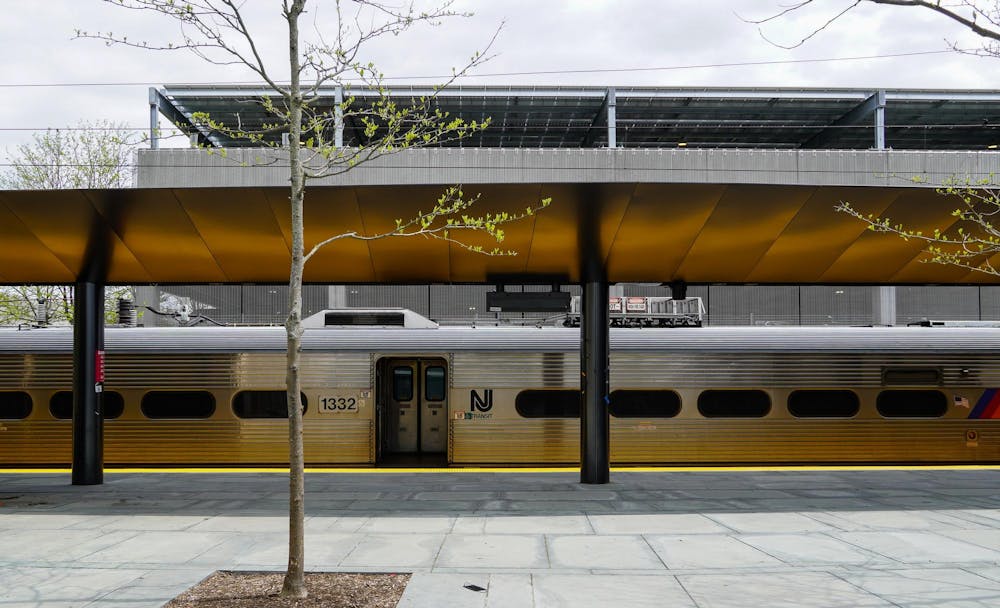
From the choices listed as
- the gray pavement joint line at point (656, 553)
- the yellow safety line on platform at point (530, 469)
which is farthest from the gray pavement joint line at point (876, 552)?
the yellow safety line on platform at point (530, 469)

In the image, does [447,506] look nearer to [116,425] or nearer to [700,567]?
[700,567]

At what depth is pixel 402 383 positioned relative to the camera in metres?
14.2

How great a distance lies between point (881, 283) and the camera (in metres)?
12.2

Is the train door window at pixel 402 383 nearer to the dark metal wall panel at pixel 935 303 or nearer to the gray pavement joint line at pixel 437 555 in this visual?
the gray pavement joint line at pixel 437 555

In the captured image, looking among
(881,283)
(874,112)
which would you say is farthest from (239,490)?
(874,112)

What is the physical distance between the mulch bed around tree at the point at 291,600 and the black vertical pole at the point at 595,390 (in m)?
5.16

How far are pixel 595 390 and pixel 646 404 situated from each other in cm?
177

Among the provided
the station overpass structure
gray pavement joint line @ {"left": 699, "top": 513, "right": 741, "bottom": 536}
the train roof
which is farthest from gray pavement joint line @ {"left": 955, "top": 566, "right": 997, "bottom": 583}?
the train roof

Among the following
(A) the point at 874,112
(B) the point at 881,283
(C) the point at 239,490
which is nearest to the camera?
(C) the point at 239,490

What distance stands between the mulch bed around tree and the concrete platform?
0.69 ft

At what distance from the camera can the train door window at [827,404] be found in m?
13.1

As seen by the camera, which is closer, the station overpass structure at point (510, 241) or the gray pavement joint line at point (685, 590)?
the gray pavement joint line at point (685, 590)

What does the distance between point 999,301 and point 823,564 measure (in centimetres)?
3635

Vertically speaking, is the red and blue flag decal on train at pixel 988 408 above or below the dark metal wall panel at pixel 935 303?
below
